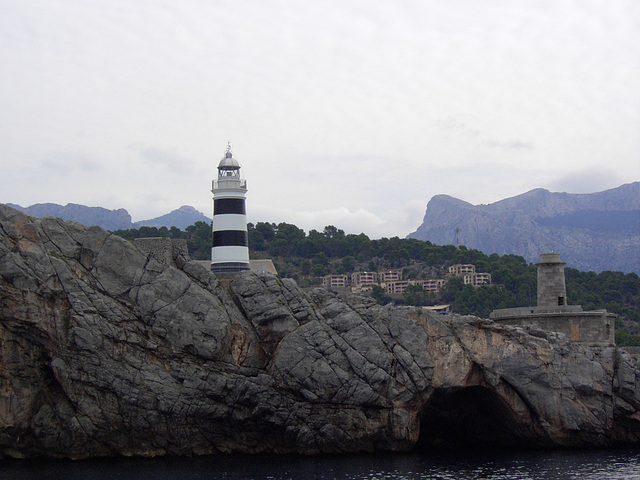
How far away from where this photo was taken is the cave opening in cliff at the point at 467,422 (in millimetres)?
42156

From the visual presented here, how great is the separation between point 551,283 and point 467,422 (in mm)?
9926

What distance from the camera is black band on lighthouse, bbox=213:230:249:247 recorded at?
5078cm

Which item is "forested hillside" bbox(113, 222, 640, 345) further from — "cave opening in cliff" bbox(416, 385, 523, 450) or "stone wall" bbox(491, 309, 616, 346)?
"cave opening in cliff" bbox(416, 385, 523, 450)

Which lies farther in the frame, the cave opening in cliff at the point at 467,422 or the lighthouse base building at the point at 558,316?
the lighthouse base building at the point at 558,316

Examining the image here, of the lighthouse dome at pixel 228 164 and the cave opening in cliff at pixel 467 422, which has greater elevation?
the lighthouse dome at pixel 228 164

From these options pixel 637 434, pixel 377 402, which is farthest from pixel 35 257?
pixel 637 434

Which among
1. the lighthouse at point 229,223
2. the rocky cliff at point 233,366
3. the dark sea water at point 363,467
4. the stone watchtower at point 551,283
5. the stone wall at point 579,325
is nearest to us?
the dark sea water at point 363,467

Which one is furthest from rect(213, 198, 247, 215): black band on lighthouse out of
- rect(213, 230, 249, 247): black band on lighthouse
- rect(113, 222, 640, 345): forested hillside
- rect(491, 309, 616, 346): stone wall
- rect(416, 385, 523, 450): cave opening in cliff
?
rect(113, 222, 640, 345): forested hillside

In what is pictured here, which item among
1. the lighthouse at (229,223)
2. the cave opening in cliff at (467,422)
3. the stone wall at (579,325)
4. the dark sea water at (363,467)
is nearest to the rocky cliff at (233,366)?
the cave opening in cliff at (467,422)

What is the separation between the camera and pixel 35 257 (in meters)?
38.6

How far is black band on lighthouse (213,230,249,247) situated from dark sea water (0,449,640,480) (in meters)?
15.2

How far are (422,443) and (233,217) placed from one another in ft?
55.9

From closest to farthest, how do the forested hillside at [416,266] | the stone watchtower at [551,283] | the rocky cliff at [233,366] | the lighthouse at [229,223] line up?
the rocky cliff at [233,366] → the stone watchtower at [551,283] → the lighthouse at [229,223] → the forested hillside at [416,266]

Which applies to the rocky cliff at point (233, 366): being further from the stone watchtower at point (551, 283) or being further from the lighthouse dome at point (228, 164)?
the lighthouse dome at point (228, 164)
